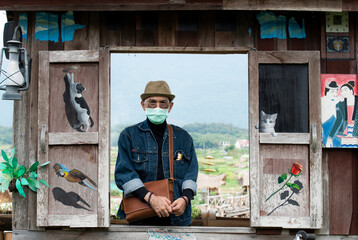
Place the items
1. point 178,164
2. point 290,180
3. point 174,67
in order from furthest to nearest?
point 174,67 → point 178,164 → point 290,180

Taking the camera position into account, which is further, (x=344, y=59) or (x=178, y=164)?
(x=178, y=164)

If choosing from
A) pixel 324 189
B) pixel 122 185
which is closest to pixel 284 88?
pixel 324 189

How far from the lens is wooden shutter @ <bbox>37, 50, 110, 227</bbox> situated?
173 inches

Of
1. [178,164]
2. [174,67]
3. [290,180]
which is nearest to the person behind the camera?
[290,180]

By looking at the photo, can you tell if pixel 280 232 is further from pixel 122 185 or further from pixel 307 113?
pixel 122 185

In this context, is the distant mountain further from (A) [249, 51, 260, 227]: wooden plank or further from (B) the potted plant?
(A) [249, 51, 260, 227]: wooden plank

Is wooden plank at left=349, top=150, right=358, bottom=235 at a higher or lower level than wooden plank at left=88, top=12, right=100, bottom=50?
lower

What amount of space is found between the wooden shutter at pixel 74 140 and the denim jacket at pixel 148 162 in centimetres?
34

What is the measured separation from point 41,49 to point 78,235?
1.87 m

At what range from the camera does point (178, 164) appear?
4.95 meters

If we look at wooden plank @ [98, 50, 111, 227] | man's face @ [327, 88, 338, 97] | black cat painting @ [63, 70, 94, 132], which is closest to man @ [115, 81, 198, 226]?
wooden plank @ [98, 50, 111, 227]

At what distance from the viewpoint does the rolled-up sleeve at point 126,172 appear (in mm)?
4590

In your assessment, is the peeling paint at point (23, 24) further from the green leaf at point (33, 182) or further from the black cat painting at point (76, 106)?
the green leaf at point (33, 182)

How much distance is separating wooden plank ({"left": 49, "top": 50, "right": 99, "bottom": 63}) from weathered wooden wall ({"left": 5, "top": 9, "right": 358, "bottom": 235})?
0.33 ft
